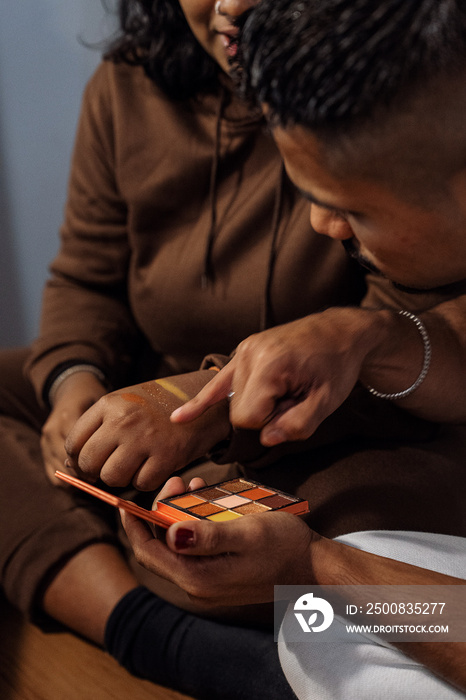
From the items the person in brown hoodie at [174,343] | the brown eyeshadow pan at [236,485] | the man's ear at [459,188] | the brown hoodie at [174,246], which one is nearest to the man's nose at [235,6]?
the person in brown hoodie at [174,343]

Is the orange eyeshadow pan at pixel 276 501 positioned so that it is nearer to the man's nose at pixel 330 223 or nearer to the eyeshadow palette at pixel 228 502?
the eyeshadow palette at pixel 228 502

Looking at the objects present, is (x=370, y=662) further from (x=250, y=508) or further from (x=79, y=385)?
(x=79, y=385)

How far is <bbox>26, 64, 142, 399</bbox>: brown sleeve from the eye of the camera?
37.4 inches

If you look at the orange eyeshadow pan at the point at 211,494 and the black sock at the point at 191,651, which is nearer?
the orange eyeshadow pan at the point at 211,494

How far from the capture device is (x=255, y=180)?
851 millimetres

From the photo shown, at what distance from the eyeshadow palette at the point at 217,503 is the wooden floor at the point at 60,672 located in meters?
0.32

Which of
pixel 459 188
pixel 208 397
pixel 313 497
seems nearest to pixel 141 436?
pixel 208 397

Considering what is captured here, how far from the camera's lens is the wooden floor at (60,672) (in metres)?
0.78

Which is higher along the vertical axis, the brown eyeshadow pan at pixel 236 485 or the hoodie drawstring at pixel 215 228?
the hoodie drawstring at pixel 215 228

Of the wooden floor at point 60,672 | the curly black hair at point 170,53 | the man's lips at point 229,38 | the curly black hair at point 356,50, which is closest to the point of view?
the curly black hair at point 356,50

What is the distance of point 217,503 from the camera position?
56cm

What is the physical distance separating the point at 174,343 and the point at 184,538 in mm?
478

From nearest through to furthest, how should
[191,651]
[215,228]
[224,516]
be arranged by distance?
[224,516], [191,651], [215,228]

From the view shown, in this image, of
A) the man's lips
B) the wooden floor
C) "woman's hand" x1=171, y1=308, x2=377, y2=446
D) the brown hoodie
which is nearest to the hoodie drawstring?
the brown hoodie
